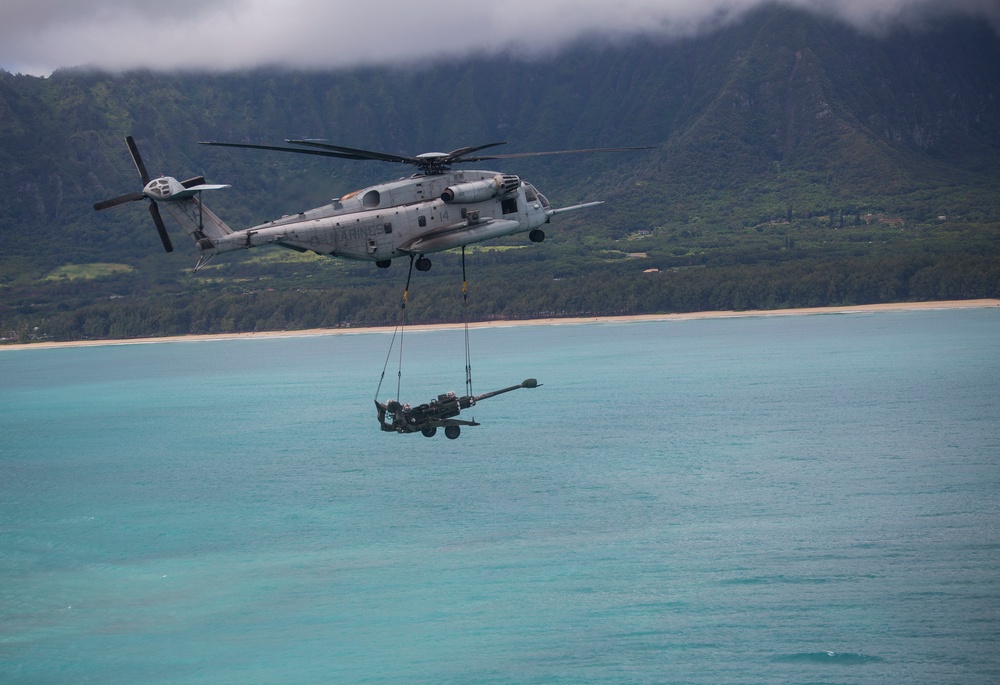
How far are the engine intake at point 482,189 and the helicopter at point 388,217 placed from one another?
3cm

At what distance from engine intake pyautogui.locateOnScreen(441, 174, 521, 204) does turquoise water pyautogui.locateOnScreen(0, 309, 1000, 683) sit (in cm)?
2019

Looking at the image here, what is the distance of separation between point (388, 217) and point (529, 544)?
32.9 meters

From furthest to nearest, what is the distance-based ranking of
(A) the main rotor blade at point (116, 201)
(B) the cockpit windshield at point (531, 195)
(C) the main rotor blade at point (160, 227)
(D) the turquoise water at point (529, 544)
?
(D) the turquoise water at point (529, 544) < (B) the cockpit windshield at point (531, 195) < (C) the main rotor blade at point (160, 227) < (A) the main rotor blade at point (116, 201)

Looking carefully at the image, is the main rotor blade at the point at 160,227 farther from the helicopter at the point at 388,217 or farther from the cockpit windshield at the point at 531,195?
the cockpit windshield at the point at 531,195

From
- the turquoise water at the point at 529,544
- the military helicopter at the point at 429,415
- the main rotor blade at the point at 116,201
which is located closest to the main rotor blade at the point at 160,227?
the main rotor blade at the point at 116,201

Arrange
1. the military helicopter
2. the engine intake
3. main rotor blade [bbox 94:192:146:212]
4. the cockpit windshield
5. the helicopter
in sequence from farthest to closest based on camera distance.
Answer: the military helicopter → the cockpit windshield → the engine intake → the helicopter → main rotor blade [bbox 94:192:146:212]

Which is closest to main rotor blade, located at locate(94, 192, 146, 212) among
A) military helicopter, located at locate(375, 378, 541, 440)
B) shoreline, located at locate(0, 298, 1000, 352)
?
military helicopter, located at locate(375, 378, 541, 440)

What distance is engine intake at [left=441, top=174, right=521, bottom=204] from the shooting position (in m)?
35.0

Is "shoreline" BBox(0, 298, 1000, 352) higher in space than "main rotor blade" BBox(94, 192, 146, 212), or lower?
lower

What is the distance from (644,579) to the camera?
188 feet

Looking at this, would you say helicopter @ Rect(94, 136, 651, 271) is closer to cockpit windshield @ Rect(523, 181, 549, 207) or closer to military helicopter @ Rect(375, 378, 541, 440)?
cockpit windshield @ Rect(523, 181, 549, 207)

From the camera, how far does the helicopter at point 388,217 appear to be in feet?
114

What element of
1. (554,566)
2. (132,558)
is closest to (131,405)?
(132,558)

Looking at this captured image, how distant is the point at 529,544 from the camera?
64375mm
